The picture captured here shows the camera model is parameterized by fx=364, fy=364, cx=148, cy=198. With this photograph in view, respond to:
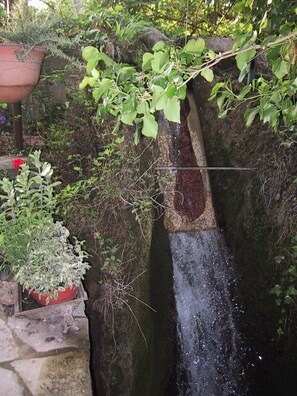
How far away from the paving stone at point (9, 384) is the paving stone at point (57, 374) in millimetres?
34

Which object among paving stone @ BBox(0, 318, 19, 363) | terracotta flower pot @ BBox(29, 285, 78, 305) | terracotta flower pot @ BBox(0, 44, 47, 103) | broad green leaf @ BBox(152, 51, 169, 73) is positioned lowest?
paving stone @ BBox(0, 318, 19, 363)

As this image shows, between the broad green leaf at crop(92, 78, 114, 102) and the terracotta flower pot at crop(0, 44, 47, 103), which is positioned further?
the terracotta flower pot at crop(0, 44, 47, 103)

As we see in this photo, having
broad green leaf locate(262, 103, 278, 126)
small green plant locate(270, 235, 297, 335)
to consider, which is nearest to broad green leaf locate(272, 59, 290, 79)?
broad green leaf locate(262, 103, 278, 126)

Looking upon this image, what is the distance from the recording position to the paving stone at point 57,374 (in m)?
1.82

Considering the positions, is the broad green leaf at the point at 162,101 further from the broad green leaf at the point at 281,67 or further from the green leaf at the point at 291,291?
the green leaf at the point at 291,291

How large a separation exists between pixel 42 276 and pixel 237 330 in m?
1.75

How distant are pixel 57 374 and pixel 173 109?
156 centimetres

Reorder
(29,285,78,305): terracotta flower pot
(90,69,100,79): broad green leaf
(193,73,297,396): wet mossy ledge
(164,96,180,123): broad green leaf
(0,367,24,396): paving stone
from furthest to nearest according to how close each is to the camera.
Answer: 1. (193,73,297,396): wet mossy ledge
2. (29,285,78,305): terracotta flower pot
3. (0,367,24,396): paving stone
4. (90,69,100,79): broad green leaf
5. (164,96,180,123): broad green leaf

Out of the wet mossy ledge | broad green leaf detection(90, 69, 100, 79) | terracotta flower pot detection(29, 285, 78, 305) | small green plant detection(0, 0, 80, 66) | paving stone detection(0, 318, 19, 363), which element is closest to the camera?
broad green leaf detection(90, 69, 100, 79)

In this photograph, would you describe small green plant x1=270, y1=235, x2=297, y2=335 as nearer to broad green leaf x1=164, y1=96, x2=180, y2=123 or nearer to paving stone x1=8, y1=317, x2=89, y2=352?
paving stone x1=8, y1=317, x2=89, y2=352

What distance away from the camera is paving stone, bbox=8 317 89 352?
6.47ft

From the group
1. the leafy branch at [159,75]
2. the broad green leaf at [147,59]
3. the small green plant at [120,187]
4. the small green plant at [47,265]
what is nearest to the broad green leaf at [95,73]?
the leafy branch at [159,75]

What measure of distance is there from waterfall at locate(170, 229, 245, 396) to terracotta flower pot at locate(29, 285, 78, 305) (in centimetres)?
103

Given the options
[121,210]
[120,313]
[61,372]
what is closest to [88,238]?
[121,210]
